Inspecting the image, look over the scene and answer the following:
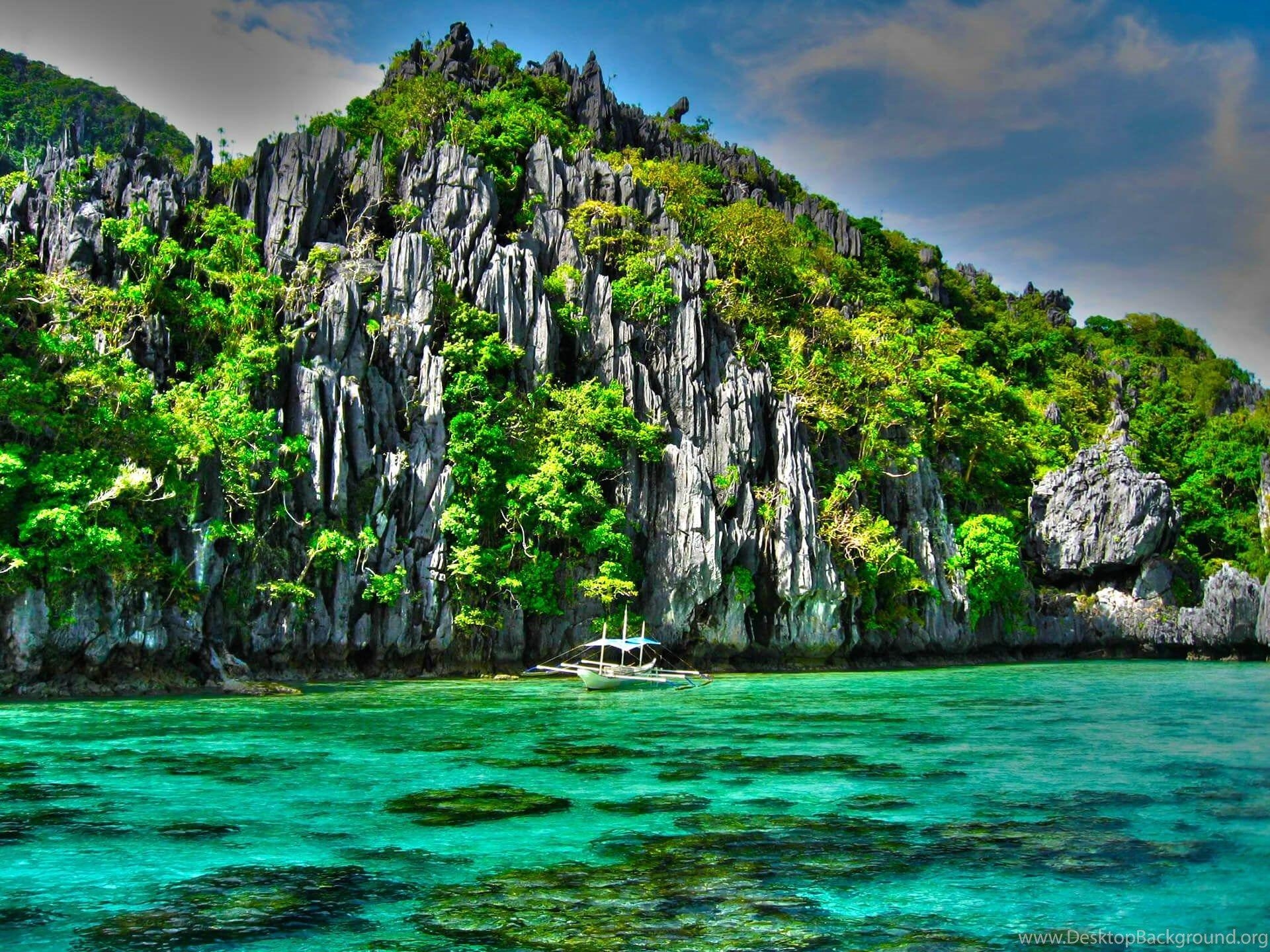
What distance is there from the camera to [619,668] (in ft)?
112

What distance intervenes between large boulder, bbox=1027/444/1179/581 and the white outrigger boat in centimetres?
2858

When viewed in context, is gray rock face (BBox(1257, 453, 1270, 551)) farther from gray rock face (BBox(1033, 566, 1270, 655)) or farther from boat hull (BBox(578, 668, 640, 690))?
boat hull (BBox(578, 668, 640, 690))

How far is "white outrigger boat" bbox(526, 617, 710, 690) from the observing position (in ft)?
108

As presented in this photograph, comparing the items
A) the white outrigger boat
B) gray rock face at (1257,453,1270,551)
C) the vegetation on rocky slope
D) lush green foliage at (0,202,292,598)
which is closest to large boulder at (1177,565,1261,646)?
the vegetation on rocky slope

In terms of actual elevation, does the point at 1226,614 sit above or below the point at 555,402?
below

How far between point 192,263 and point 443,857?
3531cm

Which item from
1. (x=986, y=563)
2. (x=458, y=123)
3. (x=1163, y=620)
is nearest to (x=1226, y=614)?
(x=1163, y=620)

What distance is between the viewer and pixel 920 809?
13422 millimetres

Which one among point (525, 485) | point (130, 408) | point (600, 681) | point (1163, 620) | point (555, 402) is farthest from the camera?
point (1163, 620)

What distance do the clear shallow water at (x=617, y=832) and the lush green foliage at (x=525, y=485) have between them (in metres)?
14.4

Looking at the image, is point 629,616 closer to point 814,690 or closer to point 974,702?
point 814,690

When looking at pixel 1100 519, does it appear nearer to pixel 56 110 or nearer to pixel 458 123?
pixel 458 123

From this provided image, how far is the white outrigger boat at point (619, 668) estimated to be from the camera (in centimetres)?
3303

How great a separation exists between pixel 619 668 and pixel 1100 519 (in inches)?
1431
